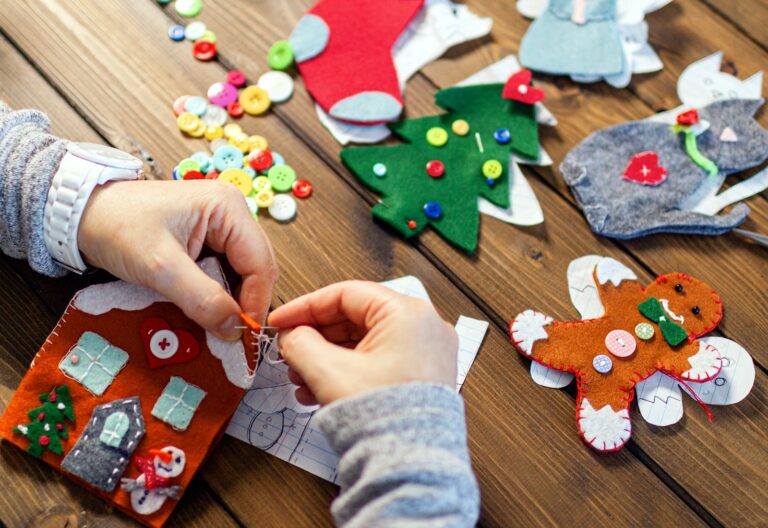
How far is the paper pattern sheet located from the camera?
843mm

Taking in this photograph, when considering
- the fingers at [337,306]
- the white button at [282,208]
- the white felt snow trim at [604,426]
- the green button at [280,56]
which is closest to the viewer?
the fingers at [337,306]

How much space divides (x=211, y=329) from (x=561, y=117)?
0.67m

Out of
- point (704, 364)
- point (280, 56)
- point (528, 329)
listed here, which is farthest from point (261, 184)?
point (704, 364)

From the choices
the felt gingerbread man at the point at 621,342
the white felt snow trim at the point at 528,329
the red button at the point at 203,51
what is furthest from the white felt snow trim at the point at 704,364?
the red button at the point at 203,51

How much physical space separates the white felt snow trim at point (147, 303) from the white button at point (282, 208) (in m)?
0.15

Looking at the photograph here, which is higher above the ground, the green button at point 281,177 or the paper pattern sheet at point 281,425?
the green button at point 281,177

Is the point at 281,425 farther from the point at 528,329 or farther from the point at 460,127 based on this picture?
the point at 460,127

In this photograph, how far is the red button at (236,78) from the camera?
3.45 ft

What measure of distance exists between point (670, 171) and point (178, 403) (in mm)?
831

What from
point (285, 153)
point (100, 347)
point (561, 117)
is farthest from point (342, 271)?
point (561, 117)

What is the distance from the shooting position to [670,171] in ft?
3.45

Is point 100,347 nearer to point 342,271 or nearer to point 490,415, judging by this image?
point 342,271

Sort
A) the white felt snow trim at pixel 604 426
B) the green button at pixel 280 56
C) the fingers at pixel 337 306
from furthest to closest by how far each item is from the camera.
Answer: the green button at pixel 280 56
the white felt snow trim at pixel 604 426
the fingers at pixel 337 306

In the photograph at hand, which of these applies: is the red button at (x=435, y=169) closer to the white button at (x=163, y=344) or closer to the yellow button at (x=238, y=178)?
the yellow button at (x=238, y=178)
